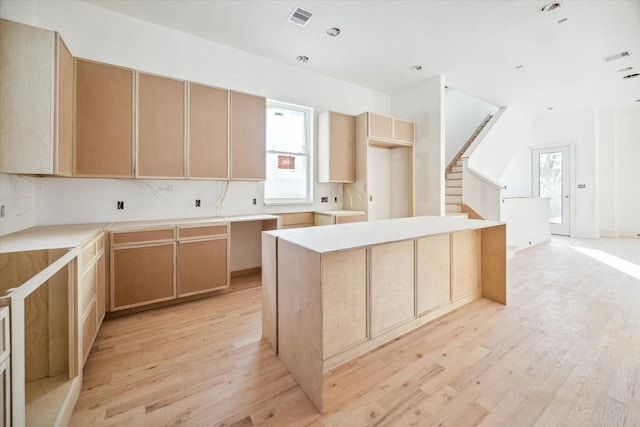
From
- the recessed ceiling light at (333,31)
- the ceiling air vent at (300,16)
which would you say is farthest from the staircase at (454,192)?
the ceiling air vent at (300,16)

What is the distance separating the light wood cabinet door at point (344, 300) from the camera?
6.11 ft

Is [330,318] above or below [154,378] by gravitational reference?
above

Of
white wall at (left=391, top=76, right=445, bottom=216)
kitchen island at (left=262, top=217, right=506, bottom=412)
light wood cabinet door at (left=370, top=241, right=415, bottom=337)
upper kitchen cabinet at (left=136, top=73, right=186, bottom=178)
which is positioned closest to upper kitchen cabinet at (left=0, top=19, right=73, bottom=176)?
upper kitchen cabinet at (left=136, top=73, right=186, bottom=178)

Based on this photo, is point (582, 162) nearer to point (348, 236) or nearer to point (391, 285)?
point (391, 285)

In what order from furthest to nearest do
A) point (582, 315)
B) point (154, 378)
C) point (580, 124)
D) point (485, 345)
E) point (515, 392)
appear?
point (580, 124) → point (582, 315) → point (485, 345) → point (154, 378) → point (515, 392)

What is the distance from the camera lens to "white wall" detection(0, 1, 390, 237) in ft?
9.20

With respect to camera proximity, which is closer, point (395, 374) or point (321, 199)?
point (395, 374)

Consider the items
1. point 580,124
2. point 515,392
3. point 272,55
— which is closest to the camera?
point 515,392

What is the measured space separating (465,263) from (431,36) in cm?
296

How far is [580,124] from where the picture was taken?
23.6ft

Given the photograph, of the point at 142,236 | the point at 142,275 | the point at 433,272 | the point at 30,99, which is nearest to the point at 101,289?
the point at 142,275

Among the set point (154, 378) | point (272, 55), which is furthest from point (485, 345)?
point (272, 55)

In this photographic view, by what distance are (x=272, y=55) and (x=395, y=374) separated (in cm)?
434

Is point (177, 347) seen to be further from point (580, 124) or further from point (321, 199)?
point (580, 124)
